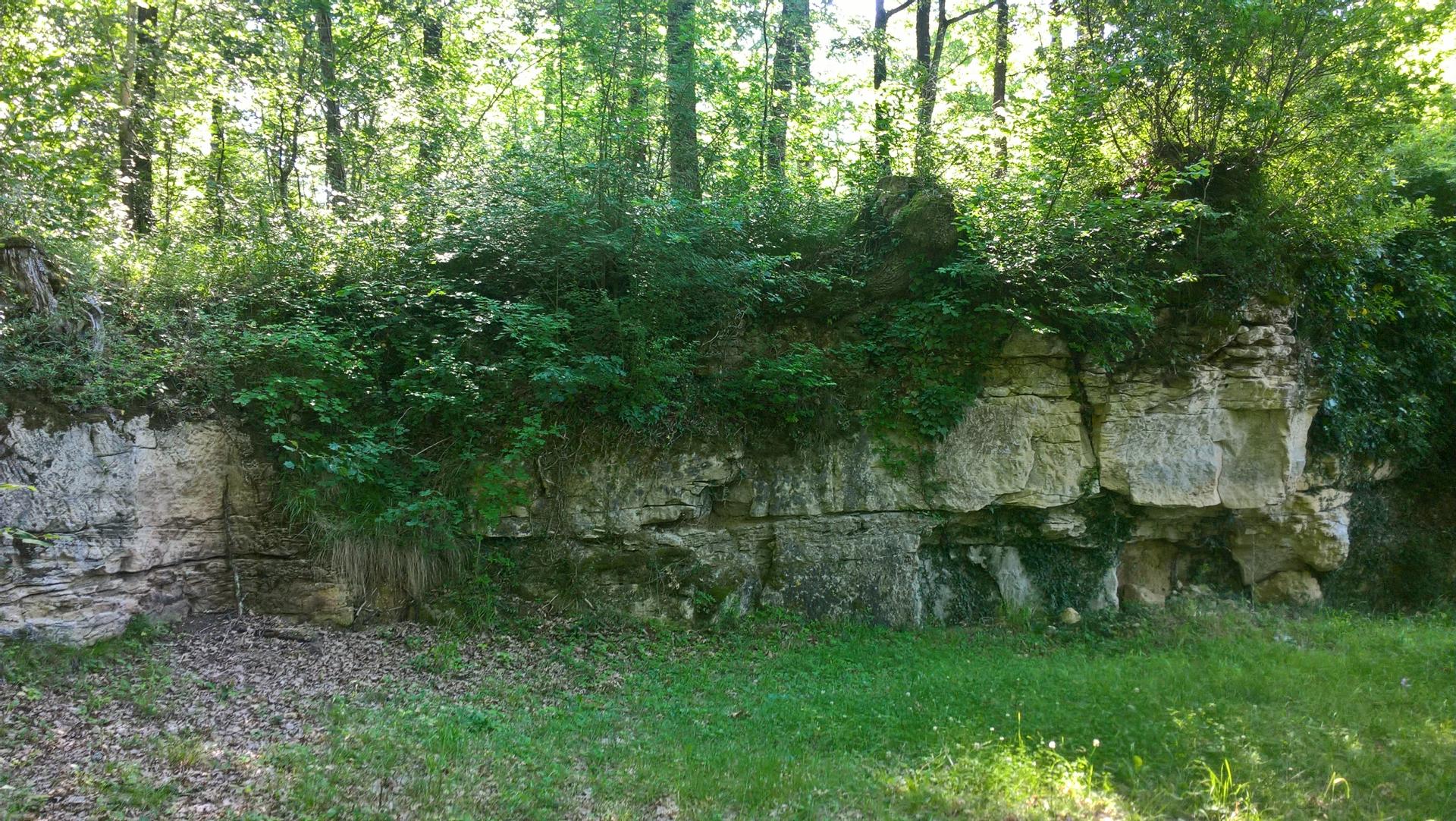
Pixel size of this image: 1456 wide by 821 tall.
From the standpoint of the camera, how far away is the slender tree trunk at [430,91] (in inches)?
424

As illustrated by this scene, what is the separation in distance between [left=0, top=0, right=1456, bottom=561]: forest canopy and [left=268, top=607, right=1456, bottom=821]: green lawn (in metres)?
2.47

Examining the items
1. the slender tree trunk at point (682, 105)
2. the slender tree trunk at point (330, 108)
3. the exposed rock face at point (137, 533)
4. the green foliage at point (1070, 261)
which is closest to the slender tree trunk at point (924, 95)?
the green foliage at point (1070, 261)

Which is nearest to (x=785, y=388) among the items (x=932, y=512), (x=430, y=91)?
(x=932, y=512)

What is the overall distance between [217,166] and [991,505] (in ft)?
38.0

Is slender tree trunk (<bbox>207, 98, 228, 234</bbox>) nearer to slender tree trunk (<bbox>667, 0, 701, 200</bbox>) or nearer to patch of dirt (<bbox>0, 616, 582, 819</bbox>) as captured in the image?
slender tree trunk (<bbox>667, 0, 701, 200</bbox>)

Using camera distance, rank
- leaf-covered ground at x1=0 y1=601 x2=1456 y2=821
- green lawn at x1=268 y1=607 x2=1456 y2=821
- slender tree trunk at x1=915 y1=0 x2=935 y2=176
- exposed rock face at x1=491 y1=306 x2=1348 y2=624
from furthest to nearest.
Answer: slender tree trunk at x1=915 y1=0 x2=935 y2=176 < exposed rock face at x1=491 y1=306 x2=1348 y2=624 < green lawn at x1=268 y1=607 x2=1456 y2=821 < leaf-covered ground at x1=0 y1=601 x2=1456 y2=821

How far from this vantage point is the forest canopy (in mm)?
7418

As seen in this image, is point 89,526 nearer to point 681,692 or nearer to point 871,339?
point 681,692

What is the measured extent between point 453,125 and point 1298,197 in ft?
37.0

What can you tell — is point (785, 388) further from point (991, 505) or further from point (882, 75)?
point (882, 75)

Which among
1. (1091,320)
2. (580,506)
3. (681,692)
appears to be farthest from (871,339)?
(681,692)

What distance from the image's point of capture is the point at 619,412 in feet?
27.2

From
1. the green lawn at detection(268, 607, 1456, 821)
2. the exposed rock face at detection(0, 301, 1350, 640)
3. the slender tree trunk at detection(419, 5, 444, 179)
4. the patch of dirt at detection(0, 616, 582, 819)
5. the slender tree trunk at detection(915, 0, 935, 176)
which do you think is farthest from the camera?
the slender tree trunk at detection(419, 5, 444, 179)

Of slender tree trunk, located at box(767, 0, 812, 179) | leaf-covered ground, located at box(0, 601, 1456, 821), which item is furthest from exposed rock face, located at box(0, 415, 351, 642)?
slender tree trunk, located at box(767, 0, 812, 179)
